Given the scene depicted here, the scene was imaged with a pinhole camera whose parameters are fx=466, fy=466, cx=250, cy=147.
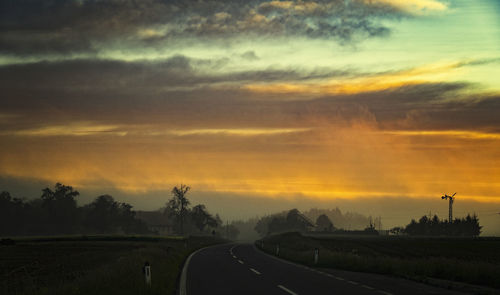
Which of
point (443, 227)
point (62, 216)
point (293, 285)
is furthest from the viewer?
point (443, 227)

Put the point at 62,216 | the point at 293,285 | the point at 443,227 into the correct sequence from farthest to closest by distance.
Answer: the point at 443,227 < the point at 62,216 < the point at 293,285

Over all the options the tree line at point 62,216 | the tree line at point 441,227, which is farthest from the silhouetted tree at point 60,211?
the tree line at point 441,227

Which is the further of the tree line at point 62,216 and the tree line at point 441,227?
the tree line at point 441,227

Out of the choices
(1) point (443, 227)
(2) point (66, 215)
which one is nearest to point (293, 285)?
(2) point (66, 215)

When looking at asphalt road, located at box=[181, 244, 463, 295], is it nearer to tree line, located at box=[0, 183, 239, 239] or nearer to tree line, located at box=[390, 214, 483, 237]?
tree line, located at box=[0, 183, 239, 239]

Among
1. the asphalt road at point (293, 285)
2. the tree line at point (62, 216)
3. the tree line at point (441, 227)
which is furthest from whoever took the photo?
the tree line at point (441, 227)

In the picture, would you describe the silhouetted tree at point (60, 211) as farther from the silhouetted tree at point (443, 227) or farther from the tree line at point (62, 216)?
the silhouetted tree at point (443, 227)

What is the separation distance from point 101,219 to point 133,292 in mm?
143706

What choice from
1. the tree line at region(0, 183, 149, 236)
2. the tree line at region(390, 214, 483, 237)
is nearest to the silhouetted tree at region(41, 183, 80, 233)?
the tree line at region(0, 183, 149, 236)

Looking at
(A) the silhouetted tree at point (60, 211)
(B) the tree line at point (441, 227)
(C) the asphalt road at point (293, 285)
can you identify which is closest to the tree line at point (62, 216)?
(A) the silhouetted tree at point (60, 211)

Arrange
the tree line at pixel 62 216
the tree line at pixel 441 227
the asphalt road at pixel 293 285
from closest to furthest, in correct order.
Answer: the asphalt road at pixel 293 285
the tree line at pixel 62 216
the tree line at pixel 441 227

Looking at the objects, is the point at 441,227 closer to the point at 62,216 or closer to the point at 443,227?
the point at 443,227

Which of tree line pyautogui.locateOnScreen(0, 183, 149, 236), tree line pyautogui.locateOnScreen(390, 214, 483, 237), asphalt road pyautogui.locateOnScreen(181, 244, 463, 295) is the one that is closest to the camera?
asphalt road pyautogui.locateOnScreen(181, 244, 463, 295)

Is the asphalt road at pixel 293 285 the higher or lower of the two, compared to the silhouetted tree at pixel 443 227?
higher
